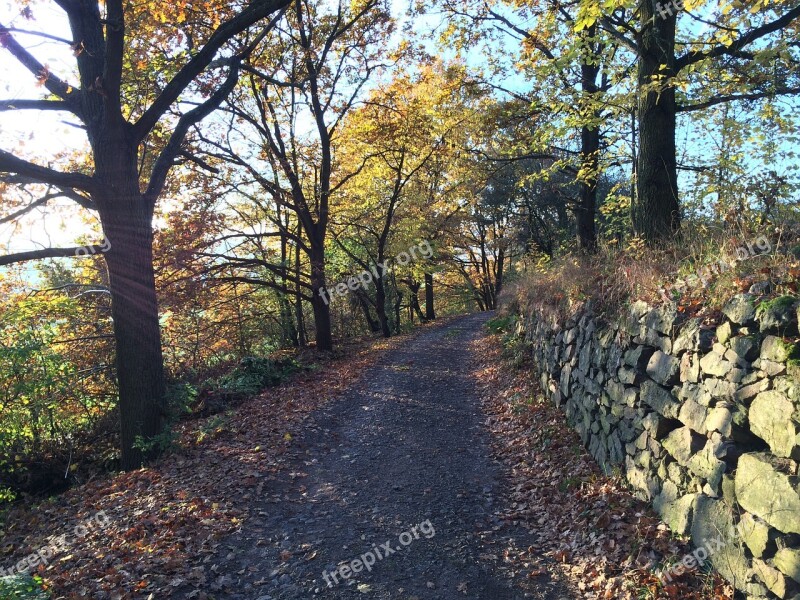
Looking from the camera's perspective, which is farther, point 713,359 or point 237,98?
point 237,98

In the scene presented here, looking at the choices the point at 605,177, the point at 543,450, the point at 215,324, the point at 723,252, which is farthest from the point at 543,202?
the point at 723,252

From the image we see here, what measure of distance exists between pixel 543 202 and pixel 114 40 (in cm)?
1750

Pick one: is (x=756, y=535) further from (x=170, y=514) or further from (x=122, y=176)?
(x=122, y=176)

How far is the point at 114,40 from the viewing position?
268 inches


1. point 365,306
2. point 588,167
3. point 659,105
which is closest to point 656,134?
point 659,105

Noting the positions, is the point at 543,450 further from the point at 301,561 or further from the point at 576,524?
the point at 301,561

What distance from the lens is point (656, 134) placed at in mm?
7031

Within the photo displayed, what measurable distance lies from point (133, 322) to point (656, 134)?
8695mm

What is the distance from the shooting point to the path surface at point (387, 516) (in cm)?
430

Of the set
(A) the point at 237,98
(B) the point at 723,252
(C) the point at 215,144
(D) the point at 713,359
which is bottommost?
(D) the point at 713,359

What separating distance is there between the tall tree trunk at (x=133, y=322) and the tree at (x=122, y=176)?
1 cm

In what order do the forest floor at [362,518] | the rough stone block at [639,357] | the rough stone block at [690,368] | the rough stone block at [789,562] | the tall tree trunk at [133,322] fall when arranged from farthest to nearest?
1. the tall tree trunk at [133,322]
2. the rough stone block at [639,357]
3. the forest floor at [362,518]
4. the rough stone block at [690,368]
5. the rough stone block at [789,562]

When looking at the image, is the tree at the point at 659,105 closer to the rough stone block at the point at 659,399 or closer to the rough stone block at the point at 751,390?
the rough stone block at the point at 659,399

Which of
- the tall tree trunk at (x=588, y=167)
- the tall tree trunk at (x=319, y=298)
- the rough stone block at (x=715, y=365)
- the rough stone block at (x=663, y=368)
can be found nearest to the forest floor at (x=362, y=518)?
the rough stone block at (x=663, y=368)
